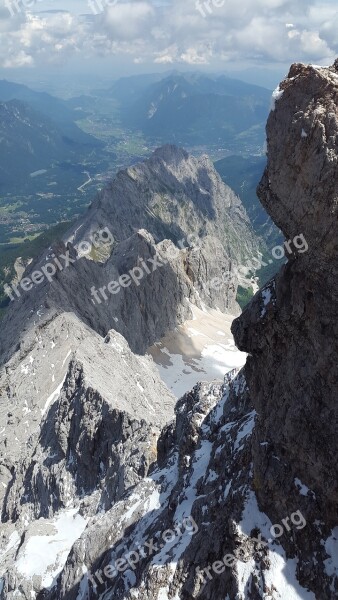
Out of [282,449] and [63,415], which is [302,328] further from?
[63,415]

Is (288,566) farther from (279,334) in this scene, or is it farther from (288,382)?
(279,334)

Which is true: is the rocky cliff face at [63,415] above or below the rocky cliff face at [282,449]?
below

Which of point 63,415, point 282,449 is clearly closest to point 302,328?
point 282,449

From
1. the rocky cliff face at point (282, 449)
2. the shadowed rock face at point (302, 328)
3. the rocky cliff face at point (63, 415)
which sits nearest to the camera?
the shadowed rock face at point (302, 328)

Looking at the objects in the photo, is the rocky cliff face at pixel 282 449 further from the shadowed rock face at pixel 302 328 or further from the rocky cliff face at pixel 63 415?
the rocky cliff face at pixel 63 415

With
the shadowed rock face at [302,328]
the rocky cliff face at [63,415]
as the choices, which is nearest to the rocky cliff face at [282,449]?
the shadowed rock face at [302,328]

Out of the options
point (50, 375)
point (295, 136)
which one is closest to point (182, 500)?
point (295, 136)
